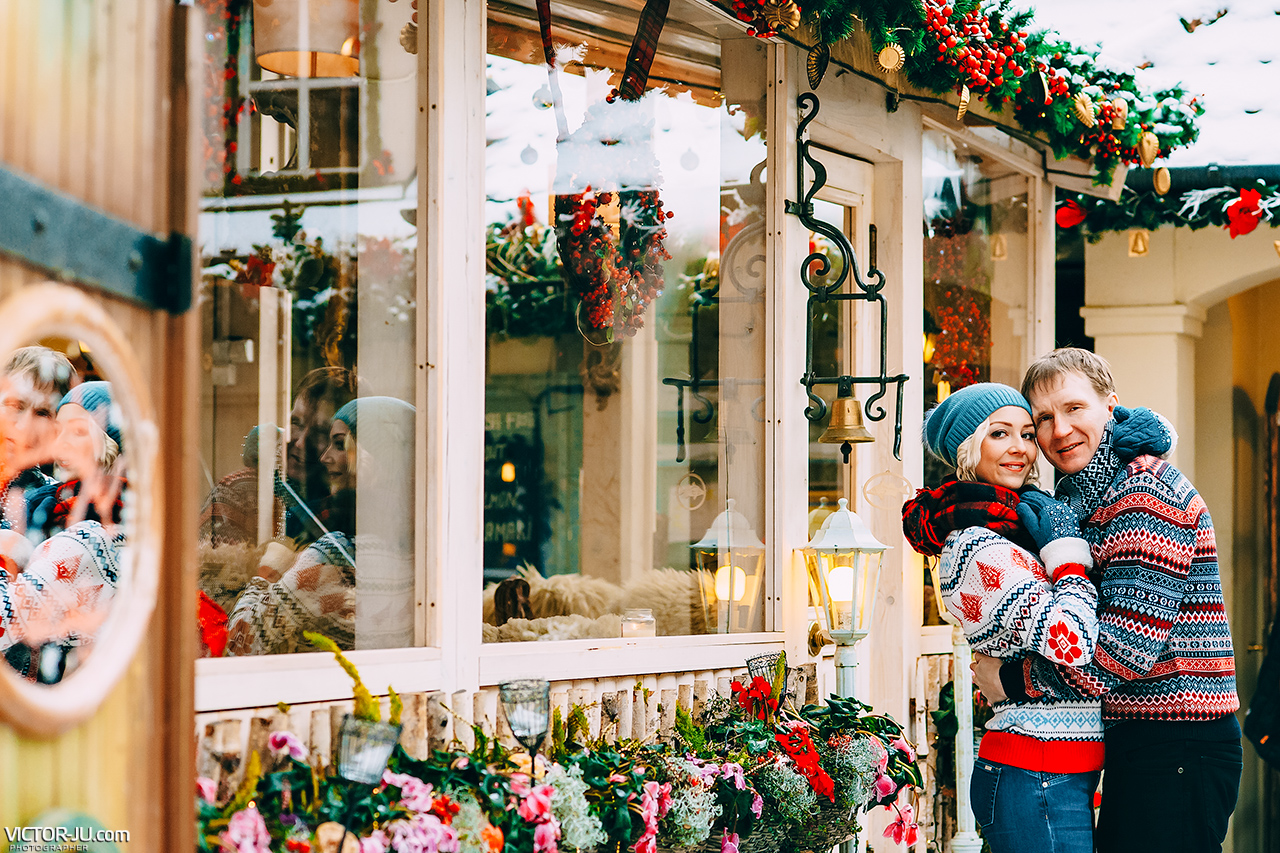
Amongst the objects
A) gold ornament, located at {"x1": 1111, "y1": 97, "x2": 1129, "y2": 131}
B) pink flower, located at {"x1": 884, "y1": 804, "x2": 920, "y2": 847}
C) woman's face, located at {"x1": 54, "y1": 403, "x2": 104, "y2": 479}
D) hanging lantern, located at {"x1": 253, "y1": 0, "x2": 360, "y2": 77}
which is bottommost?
pink flower, located at {"x1": 884, "y1": 804, "x2": 920, "y2": 847}

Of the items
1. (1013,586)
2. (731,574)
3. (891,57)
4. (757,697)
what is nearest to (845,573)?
(731,574)

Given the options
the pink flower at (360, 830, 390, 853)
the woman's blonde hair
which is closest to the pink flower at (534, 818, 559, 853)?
the pink flower at (360, 830, 390, 853)

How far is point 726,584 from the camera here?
410 centimetres

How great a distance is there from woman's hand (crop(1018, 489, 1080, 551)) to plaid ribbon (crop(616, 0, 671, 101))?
1762 millimetres

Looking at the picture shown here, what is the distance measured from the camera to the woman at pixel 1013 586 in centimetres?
312

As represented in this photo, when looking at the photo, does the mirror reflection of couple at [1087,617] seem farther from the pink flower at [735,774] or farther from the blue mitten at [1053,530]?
the pink flower at [735,774]

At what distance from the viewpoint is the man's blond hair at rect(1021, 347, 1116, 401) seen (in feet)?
11.1

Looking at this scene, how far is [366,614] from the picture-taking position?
2.98 meters

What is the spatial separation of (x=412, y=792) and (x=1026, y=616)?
1.57m

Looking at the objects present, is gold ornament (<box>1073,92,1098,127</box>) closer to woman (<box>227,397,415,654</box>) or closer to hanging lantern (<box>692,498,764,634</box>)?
hanging lantern (<box>692,498,764,634</box>)

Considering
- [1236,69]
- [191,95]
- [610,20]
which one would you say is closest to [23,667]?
[191,95]

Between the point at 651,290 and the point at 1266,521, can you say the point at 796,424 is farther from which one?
the point at 1266,521

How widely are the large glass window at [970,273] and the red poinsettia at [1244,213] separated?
1036 mm

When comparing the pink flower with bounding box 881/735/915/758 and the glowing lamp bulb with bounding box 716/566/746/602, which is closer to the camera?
the pink flower with bounding box 881/735/915/758
